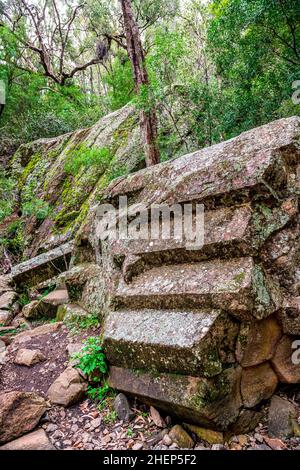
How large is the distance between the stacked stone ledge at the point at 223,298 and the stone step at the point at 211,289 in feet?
0.04

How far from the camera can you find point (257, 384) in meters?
2.85

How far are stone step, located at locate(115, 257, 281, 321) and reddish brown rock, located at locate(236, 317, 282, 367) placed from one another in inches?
6.6

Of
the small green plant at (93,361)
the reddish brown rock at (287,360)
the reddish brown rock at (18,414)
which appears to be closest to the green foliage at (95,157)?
the small green plant at (93,361)

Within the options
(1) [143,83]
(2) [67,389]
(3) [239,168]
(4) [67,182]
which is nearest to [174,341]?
(2) [67,389]

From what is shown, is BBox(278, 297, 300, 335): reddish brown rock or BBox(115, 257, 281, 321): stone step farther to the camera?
BBox(278, 297, 300, 335): reddish brown rock

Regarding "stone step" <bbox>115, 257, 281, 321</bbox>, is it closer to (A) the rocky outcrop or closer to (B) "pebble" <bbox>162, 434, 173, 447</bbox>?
(B) "pebble" <bbox>162, 434, 173, 447</bbox>

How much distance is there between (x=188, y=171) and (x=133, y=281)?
1.59 m

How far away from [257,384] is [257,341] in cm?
40

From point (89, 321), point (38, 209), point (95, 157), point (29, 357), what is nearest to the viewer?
point (29, 357)

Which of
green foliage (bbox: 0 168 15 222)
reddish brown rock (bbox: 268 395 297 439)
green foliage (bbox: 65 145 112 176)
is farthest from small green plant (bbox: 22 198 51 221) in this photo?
reddish brown rock (bbox: 268 395 297 439)

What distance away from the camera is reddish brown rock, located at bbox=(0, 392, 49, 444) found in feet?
8.96

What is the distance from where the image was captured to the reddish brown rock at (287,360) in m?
2.90

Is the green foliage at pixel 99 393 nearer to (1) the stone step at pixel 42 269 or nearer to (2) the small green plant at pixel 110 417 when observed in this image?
(2) the small green plant at pixel 110 417

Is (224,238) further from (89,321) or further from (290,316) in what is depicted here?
(89,321)
